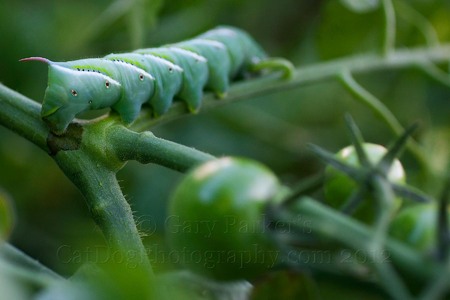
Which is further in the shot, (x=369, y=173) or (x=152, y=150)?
(x=152, y=150)

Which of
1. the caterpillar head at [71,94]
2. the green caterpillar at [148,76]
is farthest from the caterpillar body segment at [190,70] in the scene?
the caterpillar head at [71,94]

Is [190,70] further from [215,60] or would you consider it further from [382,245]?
[382,245]

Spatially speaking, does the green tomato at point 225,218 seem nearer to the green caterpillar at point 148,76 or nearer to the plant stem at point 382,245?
the plant stem at point 382,245

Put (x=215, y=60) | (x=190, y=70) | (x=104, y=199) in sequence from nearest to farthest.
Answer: (x=104, y=199) → (x=190, y=70) → (x=215, y=60)

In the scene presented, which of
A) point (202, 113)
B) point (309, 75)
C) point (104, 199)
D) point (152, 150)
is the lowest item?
point (202, 113)

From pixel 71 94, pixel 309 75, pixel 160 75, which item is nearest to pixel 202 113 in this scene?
pixel 309 75

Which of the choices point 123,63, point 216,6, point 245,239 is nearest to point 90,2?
point 216,6
